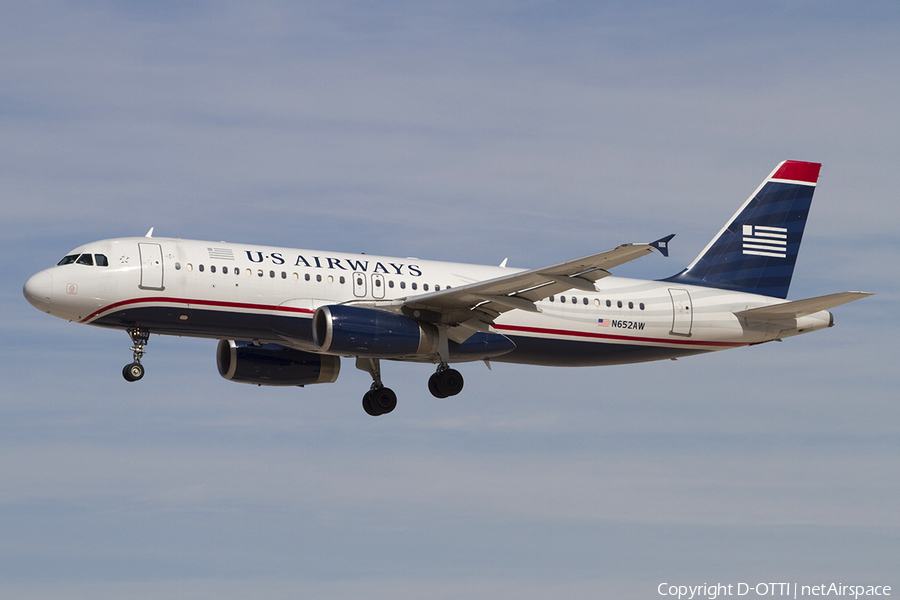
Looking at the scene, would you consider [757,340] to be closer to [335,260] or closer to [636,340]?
[636,340]

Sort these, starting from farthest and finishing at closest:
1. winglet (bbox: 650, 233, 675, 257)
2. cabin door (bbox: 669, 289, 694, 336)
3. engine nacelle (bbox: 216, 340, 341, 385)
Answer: cabin door (bbox: 669, 289, 694, 336) < engine nacelle (bbox: 216, 340, 341, 385) < winglet (bbox: 650, 233, 675, 257)

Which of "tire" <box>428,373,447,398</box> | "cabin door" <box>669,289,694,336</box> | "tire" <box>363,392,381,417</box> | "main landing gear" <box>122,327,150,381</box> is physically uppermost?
"cabin door" <box>669,289,694,336</box>

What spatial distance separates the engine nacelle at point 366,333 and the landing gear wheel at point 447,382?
2.15 metres

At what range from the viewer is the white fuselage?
3384 cm

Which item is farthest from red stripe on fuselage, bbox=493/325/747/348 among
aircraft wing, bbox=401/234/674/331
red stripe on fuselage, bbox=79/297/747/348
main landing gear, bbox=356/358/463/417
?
main landing gear, bbox=356/358/463/417

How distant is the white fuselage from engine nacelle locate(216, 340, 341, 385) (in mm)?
4167

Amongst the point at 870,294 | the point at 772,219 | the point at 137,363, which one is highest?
the point at 772,219

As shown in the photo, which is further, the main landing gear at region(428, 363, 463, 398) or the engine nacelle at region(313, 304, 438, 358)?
the main landing gear at region(428, 363, 463, 398)

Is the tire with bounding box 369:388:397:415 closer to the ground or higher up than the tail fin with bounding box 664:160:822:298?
closer to the ground

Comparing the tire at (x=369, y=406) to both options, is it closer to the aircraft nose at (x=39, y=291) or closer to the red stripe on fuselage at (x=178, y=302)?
the red stripe on fuselage at (x=178, y=302)

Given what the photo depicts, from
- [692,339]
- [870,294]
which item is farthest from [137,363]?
[870,294]

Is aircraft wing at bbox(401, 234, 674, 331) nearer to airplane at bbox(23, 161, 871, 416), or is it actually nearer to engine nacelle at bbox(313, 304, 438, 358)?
airplane at bbox(23, 161, 871, 416)

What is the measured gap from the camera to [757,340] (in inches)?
1596

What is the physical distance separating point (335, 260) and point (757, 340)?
14.9m
